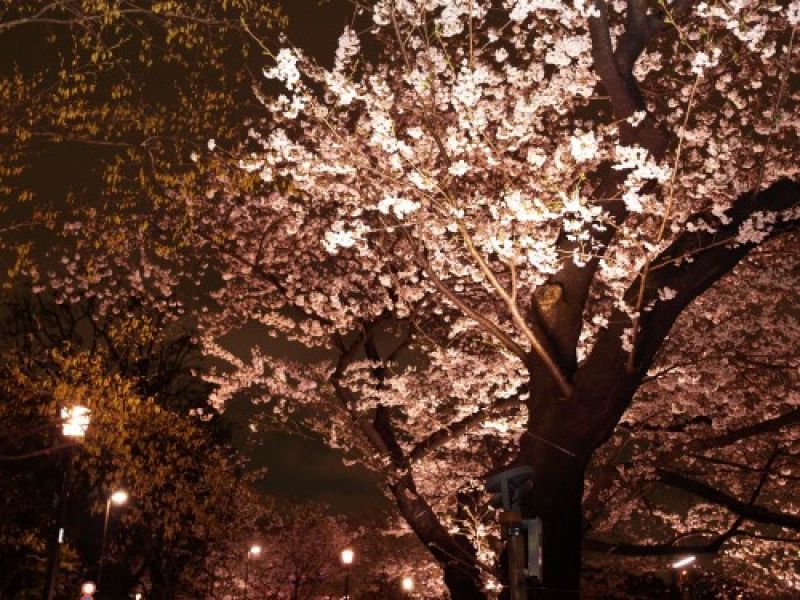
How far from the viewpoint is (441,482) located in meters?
17.8

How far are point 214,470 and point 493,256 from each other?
1203 cm

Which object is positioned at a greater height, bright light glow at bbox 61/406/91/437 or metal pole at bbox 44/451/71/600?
bright light glow at bbox 61/406/91/437

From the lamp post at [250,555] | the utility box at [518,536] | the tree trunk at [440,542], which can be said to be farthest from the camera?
the lamp post at [250,555]

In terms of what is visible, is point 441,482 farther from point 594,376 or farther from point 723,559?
point 594,376

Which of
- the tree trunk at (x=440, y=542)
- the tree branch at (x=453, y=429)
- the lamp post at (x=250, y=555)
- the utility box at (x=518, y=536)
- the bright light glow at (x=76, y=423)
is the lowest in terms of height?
the utility box at (x=518, y=536)

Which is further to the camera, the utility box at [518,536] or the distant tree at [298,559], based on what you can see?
the distant tree at [298,559]

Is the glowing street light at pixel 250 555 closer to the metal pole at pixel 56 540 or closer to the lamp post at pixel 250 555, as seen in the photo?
the lamp post at pixel 250 555

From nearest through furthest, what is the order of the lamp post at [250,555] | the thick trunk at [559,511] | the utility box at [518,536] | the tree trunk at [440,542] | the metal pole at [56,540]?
the utility box at [518,536] < the thick trunk at [559,511] < the tree trunk at [440,542] < the metal pole at [56,540] < the lamp post at [250,555]

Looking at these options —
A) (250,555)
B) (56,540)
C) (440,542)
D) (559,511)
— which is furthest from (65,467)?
(250,555)

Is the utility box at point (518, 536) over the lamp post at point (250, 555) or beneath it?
beneath

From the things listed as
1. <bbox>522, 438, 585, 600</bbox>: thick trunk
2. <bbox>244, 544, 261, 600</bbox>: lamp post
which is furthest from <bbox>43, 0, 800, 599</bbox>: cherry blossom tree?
<bbox>244, 544, 261, 600</bbox>: lamp post

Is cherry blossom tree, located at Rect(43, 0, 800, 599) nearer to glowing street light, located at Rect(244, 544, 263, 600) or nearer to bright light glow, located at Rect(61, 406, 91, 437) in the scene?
bright light glow, located at Rect(61, 406, 91, 437)

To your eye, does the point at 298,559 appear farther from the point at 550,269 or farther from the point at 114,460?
the point at 550,269

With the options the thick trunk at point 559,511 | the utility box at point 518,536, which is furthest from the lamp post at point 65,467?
the utility box at point 518,536
